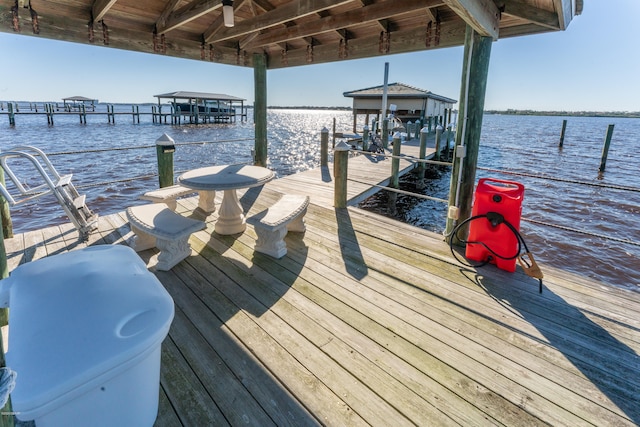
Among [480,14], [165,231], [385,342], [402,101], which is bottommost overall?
[385,342]

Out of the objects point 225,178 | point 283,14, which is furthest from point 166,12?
point 225,178

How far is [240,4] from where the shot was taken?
4.31m

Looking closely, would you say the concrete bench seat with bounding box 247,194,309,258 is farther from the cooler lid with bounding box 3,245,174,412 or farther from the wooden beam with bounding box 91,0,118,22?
the wooden beam with bounding box 91,0,118,22

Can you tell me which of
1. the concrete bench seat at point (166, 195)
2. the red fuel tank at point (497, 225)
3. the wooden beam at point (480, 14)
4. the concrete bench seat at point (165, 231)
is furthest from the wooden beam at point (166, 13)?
the red fuel tank at point (497, 225)

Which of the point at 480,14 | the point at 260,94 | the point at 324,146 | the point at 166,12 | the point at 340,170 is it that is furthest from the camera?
the point at 324,146

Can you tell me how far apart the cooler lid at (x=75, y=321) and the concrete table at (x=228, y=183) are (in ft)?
6.28

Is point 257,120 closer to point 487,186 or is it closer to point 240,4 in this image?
point 240,4

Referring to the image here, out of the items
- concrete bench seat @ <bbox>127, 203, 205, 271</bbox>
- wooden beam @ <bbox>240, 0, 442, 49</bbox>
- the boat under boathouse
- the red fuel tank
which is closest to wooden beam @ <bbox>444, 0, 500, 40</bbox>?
wooden beam @ <bbox>240, 0, 442, 49</bbox>

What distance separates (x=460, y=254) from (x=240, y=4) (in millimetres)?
4262

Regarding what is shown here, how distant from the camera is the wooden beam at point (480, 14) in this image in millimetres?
2346

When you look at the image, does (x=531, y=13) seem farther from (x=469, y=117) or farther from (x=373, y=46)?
(x=373, y=46)

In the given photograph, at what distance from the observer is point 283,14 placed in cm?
397

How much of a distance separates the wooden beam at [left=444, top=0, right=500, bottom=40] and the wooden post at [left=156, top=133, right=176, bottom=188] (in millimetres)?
3798

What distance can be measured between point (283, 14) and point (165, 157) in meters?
2.53
